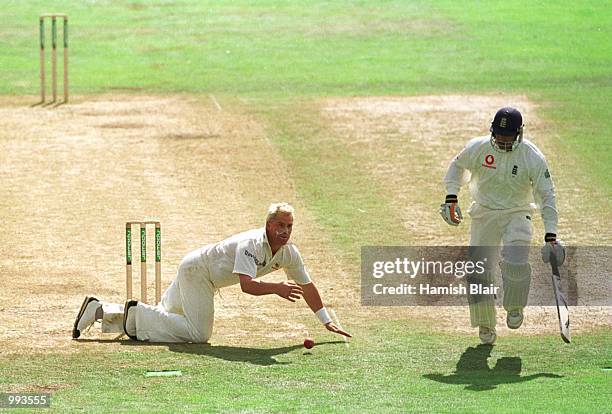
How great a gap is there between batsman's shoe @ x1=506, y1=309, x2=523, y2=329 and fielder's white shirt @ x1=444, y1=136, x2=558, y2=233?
860mm

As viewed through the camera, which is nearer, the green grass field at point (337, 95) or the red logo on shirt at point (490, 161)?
the green grass field at point (337, 95)

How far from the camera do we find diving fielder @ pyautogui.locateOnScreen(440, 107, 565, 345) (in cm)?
1258

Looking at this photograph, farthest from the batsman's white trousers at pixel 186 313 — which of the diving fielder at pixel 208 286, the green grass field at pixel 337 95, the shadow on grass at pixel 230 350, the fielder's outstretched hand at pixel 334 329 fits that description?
the fielder's outstretched hand at pixel 334 329

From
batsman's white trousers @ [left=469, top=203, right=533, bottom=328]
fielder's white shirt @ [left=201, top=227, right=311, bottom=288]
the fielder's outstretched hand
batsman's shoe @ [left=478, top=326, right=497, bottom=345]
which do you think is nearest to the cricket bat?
batsman's white trousers @ [left=469, top=203, right=533, bottom=328]

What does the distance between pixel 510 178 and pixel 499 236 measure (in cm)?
60

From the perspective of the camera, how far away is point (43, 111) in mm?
26812

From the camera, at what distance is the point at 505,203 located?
12.8 meters

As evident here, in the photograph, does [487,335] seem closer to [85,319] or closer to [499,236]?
[499,236]

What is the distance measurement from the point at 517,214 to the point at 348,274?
421 cm

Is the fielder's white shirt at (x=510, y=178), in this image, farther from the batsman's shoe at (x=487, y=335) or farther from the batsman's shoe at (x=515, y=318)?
the batsman's shoe at (x=487, y=335)

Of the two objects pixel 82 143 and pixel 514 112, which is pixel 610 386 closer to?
pixel 514 112

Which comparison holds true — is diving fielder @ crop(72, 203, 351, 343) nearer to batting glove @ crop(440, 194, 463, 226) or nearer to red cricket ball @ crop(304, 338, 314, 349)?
red cricket ball @ crop(304, 338, 314, 349)

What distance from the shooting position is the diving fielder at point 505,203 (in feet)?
41.3

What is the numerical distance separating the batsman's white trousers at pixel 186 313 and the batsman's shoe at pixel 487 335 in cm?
250
